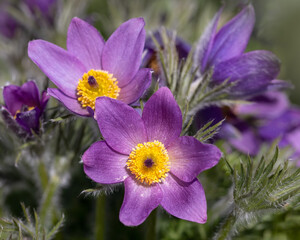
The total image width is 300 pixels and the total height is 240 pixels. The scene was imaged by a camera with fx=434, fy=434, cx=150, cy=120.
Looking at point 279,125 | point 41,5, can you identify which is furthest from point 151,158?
point 41,5

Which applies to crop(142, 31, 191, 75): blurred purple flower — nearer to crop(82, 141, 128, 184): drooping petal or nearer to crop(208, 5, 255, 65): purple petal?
crop(208, 5, 255, 65): purple petal

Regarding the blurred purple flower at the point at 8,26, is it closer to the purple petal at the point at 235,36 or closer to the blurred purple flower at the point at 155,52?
the blurred purple flower at the point at 155,52

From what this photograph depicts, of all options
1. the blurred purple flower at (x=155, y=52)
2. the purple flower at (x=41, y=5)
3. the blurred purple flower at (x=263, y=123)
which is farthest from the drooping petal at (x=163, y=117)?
the purple flower at (x=41, y=5)

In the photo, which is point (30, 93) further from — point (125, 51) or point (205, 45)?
point (205, 45)

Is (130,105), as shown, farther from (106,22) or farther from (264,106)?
(106,22)

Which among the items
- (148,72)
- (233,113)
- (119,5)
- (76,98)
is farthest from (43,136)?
(119,5)
